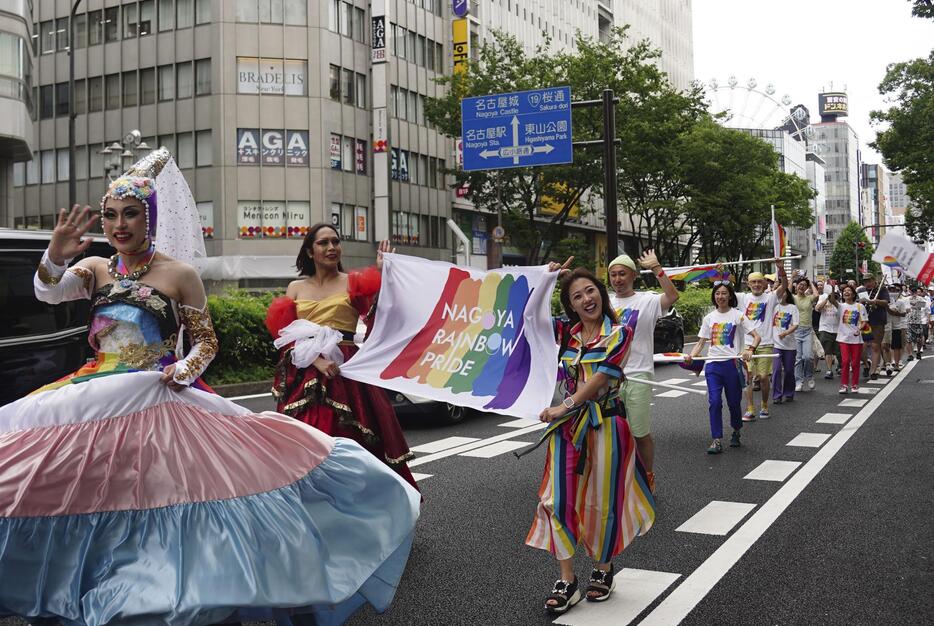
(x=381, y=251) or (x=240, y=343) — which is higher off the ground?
(x=381, y=251)

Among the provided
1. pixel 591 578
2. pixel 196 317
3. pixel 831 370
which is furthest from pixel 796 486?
pixel 831 370

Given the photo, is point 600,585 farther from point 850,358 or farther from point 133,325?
point 850,358

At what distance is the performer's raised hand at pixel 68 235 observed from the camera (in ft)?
13.4

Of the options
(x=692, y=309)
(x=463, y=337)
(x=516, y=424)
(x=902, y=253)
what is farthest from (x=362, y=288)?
(x=692, y=309)

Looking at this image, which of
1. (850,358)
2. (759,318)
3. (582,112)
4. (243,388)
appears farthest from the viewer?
(582,112)

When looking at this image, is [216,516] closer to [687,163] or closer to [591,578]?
[591,578]

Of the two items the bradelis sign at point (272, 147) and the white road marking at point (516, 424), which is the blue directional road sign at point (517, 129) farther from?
the bradelis sign at point (272, 147)

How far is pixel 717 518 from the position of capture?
6.97 metres

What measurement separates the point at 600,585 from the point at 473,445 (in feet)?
17.8

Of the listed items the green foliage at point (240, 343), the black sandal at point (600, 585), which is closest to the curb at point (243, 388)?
the green foliage at point (240, 343)

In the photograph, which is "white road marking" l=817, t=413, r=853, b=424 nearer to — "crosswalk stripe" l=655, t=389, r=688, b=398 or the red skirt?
"crosswalk stripe" l=655, t=389, r=688, b=398

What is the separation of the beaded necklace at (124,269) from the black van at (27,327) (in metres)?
4.38

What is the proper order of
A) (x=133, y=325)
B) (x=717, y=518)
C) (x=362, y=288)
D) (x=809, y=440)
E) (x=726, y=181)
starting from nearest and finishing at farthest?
(x=133, y=325) → (x=362, y=288) → (x=717, y=518) → (x=809, y=440) → (x=726, y=181)

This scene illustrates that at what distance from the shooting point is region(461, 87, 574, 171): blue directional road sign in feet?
71.9
